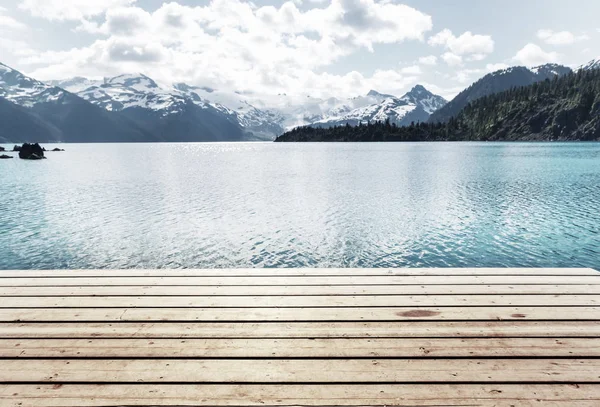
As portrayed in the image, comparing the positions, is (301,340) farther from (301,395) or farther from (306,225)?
(306,225)

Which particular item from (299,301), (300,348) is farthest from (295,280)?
(300,348)

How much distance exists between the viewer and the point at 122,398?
187 inches

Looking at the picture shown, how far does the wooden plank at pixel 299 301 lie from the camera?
7309 mm

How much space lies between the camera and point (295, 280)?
8.63 metres

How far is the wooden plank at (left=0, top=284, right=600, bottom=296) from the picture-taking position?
788 centimetres

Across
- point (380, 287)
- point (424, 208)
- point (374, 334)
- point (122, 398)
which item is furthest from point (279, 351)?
point (424, 208)

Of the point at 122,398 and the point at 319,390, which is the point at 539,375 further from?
the point at 122,398

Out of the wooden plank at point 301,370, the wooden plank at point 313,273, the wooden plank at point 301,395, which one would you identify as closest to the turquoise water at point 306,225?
the wooden plank at point 313,273

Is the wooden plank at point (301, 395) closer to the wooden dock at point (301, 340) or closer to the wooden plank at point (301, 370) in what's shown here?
the wooden dock at point (301, 340)

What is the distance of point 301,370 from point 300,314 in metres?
1.65

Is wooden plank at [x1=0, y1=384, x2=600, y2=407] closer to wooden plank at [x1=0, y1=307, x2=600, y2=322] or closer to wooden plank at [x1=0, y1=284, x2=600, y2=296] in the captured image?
wooden plank at [x1=0, y1=307, x2=600, y2=322]

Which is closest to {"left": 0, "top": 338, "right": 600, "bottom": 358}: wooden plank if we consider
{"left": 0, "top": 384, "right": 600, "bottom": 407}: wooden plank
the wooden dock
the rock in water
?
the wooden dock

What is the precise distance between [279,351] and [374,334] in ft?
5.38

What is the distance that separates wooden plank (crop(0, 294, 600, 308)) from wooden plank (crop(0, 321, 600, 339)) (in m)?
0.75
